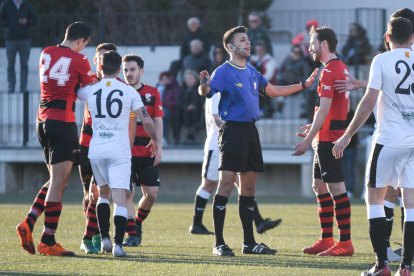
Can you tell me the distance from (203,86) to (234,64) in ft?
1.81

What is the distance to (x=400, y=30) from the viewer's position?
28.4ft

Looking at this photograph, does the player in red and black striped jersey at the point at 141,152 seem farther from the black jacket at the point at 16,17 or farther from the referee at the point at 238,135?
the black jacket at the point at 16,17

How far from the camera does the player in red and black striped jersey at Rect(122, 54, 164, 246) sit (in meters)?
11.3

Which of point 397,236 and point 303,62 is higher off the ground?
point 303,62

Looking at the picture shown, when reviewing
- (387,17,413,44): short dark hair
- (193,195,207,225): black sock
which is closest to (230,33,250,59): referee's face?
(387,17,413,44): short dark hair

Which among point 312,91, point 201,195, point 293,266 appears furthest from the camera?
point 312,91

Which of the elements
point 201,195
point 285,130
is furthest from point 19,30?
point 201,195

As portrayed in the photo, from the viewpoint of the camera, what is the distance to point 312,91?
874 inches

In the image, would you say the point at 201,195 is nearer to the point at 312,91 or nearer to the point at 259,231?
the point at 259,231

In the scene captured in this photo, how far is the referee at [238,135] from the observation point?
1039cm

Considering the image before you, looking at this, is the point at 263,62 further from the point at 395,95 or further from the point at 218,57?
the point at 395,95

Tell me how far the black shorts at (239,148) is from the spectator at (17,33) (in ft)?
42.6

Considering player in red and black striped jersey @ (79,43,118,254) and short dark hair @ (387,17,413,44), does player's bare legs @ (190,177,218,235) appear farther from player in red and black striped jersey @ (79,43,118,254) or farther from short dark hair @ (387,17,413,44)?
short dark hair @ (387,17,413,44)

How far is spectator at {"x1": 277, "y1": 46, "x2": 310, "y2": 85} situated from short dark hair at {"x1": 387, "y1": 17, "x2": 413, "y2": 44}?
1346cm
